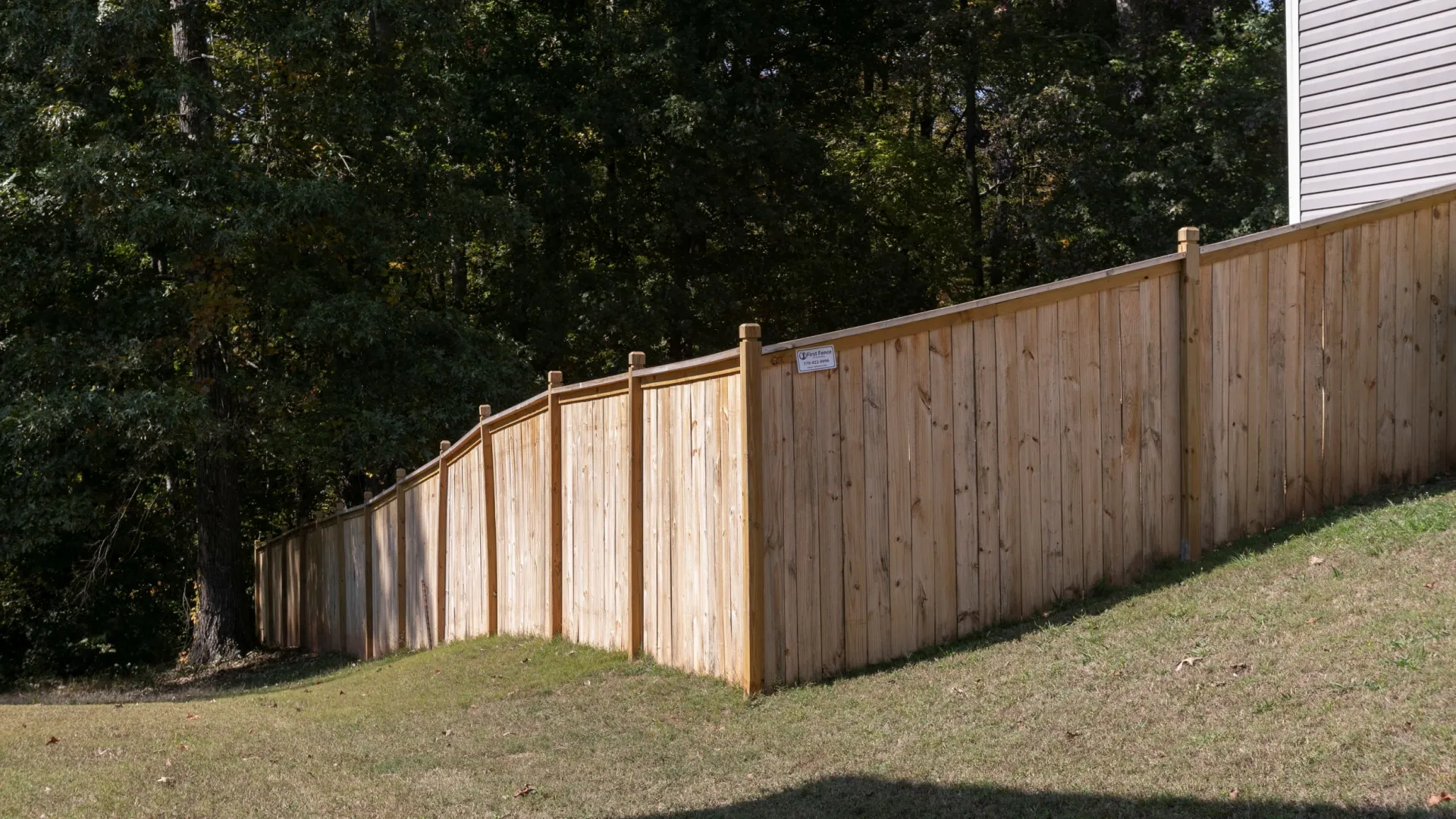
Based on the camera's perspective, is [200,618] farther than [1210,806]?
Yes

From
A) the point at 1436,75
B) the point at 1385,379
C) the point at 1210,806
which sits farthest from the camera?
the point at 1436,75

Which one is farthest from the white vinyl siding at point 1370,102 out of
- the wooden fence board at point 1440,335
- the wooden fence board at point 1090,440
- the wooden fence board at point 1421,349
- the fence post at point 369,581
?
the fence post at point 369,581

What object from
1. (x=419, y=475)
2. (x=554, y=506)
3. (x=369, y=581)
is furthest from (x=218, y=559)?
(x=554, y=506)

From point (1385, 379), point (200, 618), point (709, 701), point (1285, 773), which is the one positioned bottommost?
point (200, 618)

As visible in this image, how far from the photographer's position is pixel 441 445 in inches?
526

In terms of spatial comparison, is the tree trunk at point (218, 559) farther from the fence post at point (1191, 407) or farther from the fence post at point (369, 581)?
the fence post at point (1191, 407)

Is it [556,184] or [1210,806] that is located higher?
[556,184]

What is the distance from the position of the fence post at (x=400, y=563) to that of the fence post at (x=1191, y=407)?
861cm

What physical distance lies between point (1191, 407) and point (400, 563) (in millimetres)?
8943

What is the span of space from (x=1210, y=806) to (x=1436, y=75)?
24.9 ft

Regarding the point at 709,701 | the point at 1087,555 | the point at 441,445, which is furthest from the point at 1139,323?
the point at 441,445

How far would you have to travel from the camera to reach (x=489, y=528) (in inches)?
444

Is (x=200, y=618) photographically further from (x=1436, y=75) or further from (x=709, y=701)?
(x=1436, y=75)

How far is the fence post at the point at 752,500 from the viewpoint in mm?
6770
